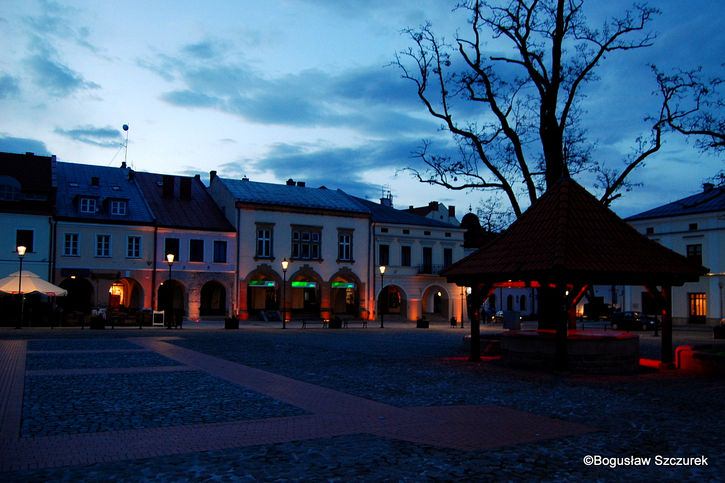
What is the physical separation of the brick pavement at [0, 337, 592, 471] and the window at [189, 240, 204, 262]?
34.4 m

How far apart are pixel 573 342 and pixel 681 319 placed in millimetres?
39768

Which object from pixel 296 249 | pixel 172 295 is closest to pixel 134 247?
pixel 172 295

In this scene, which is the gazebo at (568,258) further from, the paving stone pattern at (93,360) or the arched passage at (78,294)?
the arched passage at (78,294)

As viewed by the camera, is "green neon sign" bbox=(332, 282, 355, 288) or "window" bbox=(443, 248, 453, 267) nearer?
"green neon sign" bbox=(332, 282, 355, 288)

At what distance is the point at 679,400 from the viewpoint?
12805 mm

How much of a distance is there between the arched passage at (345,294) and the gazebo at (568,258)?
33.1 metres

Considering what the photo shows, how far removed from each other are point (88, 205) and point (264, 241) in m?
12.2

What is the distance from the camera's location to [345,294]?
5544 cm

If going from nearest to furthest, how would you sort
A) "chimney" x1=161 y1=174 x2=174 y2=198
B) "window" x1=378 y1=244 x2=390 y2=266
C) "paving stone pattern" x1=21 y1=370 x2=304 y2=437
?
"paving stone pattern" x1=21 y1=370 x2=304 y2=437 → "chimney" x1=161 y1=174 x2=174 y2=198 → "window" x1=378 y1=244 x2=390 y2=266

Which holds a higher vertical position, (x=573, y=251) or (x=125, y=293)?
(x=573, y=251)

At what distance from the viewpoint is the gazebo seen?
16.7 m

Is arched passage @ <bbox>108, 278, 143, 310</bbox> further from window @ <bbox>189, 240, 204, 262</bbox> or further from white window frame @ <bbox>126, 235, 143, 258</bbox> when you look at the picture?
window @ <bbox>189, 240, 204, 262</bbox>

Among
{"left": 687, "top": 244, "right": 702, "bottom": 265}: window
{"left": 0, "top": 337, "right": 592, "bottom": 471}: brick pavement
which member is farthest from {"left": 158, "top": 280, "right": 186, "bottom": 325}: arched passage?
{"left": 687, "top": 244, "right": 702, "bottom": 265}: window

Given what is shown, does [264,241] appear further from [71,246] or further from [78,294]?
[71,246]
